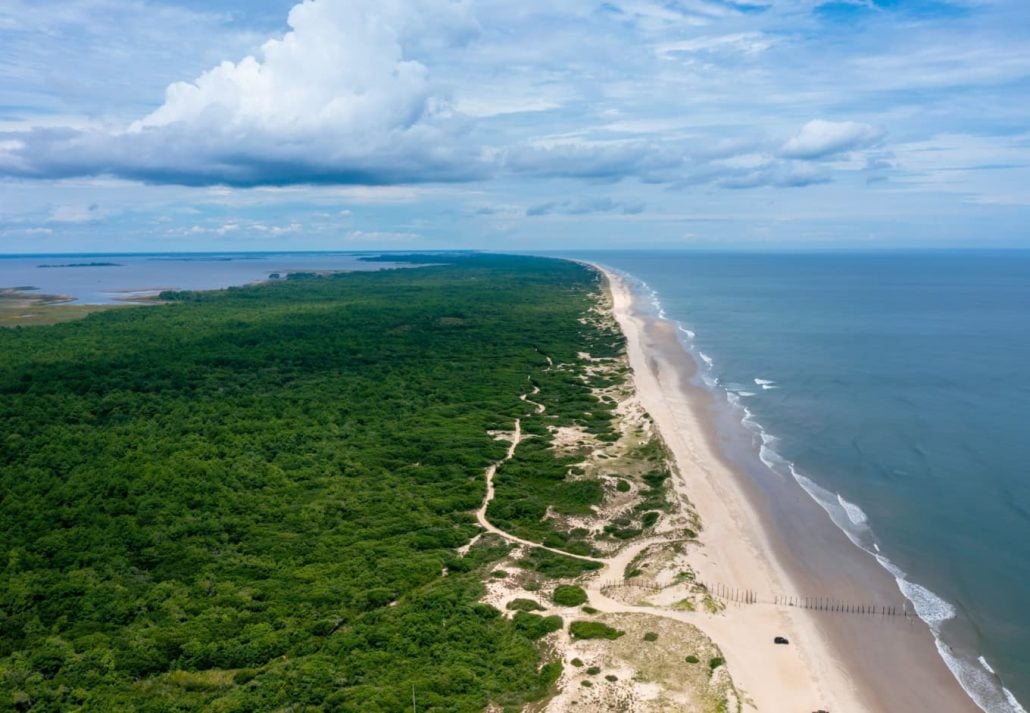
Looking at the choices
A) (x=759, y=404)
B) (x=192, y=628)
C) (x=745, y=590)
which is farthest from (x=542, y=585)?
(x=759, y=404)

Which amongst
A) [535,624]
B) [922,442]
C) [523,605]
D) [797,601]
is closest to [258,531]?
[523,605]

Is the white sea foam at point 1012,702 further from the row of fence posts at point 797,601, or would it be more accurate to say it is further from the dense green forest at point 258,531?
the dense green forest at point 258,531

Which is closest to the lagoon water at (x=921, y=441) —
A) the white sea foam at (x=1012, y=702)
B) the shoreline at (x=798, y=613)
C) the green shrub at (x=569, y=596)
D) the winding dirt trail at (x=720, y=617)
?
the white sea foam at (x=1012, y=702)

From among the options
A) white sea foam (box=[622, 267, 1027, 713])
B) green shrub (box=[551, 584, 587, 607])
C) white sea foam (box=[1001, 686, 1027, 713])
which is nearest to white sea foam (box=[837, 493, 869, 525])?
white sea foam (box=[622, 267, 1027, 713])

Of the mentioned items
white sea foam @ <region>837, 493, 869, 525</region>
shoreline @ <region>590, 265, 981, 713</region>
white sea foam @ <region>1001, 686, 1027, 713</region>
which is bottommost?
white sea foam @ <region>1001, 686, 1027, 713</region>

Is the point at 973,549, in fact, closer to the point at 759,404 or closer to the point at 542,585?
the point at 542,585

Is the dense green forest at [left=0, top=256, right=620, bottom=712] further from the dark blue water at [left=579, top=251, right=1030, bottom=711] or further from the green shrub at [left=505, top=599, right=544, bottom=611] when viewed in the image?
the dark blue water at [left=579, top=251, right=1030, bottom=711]
